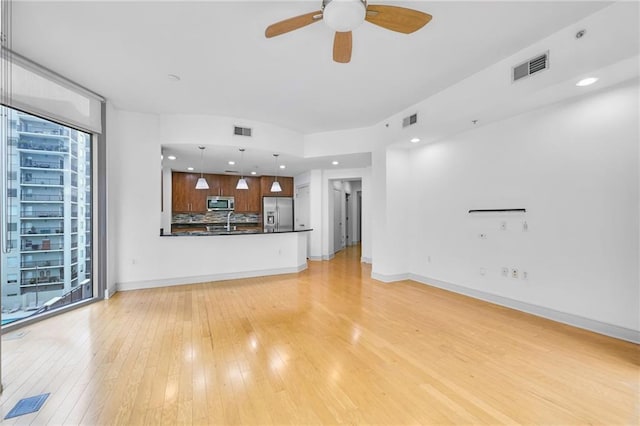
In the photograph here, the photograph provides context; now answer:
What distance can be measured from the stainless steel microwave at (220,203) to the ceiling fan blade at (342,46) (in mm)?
6281

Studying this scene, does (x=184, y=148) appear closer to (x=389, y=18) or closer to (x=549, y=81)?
(x=389, y=18)

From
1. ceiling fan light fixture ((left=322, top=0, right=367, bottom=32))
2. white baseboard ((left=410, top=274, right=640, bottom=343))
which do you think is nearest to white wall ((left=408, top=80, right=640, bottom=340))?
white baseboard ((left=410, top=274, right=640, bottom=343))

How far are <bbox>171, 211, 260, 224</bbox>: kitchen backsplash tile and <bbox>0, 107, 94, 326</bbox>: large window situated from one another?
3.88 metres

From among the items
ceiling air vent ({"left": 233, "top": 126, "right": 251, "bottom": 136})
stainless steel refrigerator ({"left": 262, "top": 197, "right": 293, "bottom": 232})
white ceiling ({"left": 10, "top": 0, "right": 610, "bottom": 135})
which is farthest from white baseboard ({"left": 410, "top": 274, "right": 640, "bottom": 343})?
stainless steel refrigerator ({"left": 262, "top": 197, "right": 293, "bottom": 232})

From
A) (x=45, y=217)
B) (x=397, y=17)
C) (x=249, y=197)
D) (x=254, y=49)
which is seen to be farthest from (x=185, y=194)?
(x=397, y=17)

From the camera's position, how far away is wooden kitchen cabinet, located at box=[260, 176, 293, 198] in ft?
27.6

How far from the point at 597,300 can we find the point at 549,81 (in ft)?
7.77

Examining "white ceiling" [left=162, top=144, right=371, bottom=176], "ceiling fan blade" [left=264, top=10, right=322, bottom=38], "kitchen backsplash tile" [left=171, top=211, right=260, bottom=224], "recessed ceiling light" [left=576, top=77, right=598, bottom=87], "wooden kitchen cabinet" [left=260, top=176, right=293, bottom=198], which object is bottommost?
"kitchen backsplash tile" [left=171, top=211, right=260, bottom=224]

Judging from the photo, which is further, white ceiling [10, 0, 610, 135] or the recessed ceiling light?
the recessed ceiling light

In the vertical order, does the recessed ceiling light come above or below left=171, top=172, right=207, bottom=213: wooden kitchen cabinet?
above

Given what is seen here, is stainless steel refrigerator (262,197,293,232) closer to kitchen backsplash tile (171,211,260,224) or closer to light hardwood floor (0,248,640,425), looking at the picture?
kitchen backsplash tile (171,211,260,224)

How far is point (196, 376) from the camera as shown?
2.29m

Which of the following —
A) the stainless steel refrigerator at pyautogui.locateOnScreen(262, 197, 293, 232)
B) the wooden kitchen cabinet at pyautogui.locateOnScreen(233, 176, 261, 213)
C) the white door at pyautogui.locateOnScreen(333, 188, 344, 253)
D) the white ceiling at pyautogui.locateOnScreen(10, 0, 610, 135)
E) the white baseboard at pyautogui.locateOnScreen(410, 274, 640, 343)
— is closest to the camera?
the white ceiling at pyautogui.locateOnScreen(10, 0, 610, 135)

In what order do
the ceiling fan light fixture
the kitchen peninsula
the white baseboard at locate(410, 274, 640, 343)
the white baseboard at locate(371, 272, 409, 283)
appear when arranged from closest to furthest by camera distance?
the ceiling fan light fixture → the white baseboard at locate(410, 274, 640, 343) → the kitchen peninsula → the white baseboard at locate(371, 272, 409, 283)
